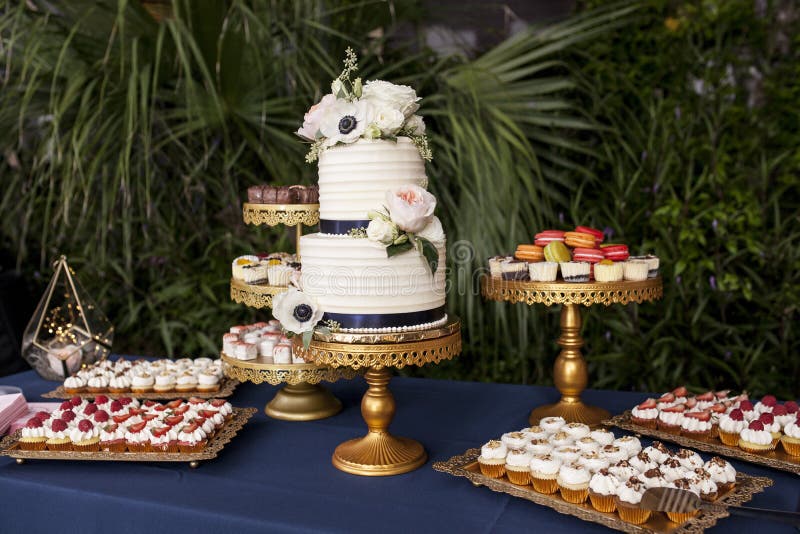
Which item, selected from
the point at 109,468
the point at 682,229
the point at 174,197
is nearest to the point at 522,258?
the point at 109,468

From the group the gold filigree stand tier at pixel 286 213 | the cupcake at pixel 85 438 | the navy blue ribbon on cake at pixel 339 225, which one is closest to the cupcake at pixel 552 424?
the navy blue ribbon on cake at pixel 339 225

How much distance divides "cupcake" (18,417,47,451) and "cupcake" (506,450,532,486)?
108 centimetres

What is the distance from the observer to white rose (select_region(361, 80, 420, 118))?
146cm

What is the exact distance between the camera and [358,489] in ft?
4.59

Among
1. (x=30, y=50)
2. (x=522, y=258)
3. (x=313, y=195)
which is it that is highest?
(x=30, y=50)

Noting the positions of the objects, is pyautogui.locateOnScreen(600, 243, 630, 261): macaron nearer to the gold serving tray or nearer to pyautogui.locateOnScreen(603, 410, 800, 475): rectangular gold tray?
pyautogui.locateOnScreen(603, 410, 800, 475): rectangular gold tray

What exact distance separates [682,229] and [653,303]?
0.34m

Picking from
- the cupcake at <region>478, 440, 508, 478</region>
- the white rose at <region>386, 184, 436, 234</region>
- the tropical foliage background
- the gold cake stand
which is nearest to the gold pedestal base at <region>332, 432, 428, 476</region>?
the gold cake stand

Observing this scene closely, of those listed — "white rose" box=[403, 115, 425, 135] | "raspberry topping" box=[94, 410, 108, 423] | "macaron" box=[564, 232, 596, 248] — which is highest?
"white rose" box=[403, 115, 425, 135]

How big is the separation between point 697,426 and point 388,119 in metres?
1.02

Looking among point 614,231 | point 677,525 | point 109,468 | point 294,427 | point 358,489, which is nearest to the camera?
point 677,525

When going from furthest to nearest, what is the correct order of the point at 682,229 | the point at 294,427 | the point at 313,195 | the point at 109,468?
1. the point at 682,229
2. the point at 313,195
3. the point at 294,427
4. the point at 109,468

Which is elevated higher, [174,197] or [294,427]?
[174,197]

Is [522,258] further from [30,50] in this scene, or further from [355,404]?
[30,50]
